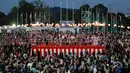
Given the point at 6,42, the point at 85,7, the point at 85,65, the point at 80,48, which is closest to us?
the point at 85,65

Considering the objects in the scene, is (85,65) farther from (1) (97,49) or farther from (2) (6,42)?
(2) (6,42)

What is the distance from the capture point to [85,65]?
2142 cm

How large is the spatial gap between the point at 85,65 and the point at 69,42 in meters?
14.8

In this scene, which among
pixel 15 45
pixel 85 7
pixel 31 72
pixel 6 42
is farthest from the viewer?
pixel 85 7

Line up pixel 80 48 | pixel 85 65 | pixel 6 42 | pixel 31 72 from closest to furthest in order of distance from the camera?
pixel 31 72 < pixel 85 65 < pixel 80 48 < pixel 6 42

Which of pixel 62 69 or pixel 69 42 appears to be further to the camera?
pixel 69 42

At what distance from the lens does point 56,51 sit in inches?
1262

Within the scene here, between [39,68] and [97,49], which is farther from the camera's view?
[97,49]

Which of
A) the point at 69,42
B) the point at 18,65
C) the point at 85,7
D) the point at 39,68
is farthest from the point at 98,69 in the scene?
the point at 85,7

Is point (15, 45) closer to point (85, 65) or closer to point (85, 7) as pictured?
point (85, 65)

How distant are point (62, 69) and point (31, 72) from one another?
1866 millimetres

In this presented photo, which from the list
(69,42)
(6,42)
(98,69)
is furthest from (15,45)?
(98,69)

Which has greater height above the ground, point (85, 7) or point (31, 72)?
point (85, 7)

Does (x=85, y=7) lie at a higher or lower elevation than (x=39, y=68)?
higher
